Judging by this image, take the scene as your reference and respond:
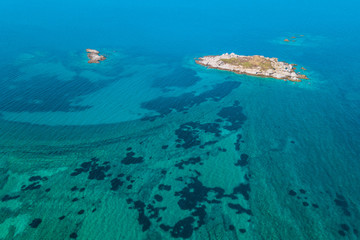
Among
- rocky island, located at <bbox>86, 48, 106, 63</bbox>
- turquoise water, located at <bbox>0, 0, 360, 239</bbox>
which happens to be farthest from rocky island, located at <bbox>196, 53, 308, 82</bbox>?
rocky island, located at <bbox>86, 48, 106, 63</bbox>

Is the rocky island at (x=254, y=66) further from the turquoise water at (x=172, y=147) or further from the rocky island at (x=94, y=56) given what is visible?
the rocky island at (x=94, y=56)

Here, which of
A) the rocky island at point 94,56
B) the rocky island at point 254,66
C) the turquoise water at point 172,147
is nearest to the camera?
the turquoise water at point 172,147

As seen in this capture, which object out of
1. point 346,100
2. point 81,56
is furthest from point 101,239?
point 81,56

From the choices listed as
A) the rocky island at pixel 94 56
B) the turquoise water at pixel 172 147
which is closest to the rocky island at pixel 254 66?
the turquoise water at pixel 172 147

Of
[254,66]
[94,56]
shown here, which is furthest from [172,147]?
[94,56]

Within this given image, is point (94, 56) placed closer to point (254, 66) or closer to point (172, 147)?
point (254, 66)
